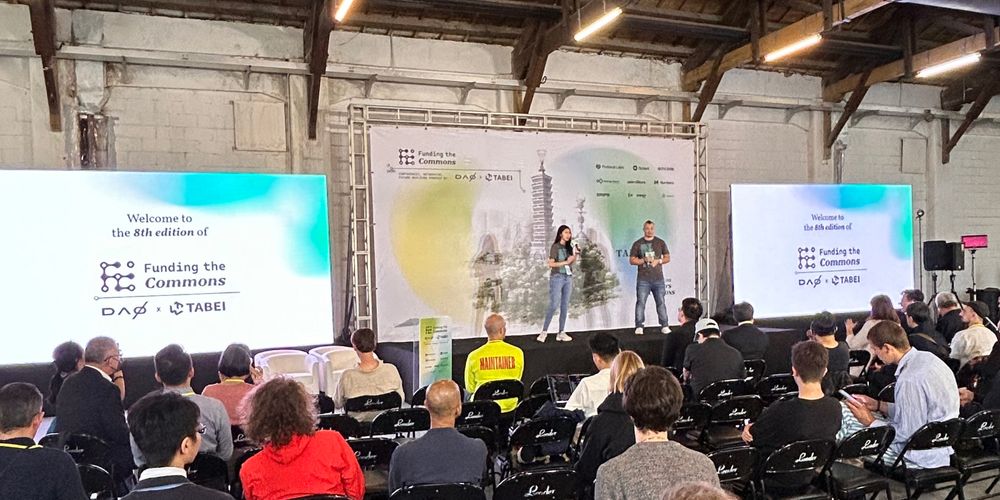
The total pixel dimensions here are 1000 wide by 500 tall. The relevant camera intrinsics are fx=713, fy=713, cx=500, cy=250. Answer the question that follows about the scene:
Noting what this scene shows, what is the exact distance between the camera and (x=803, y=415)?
11.6 ft

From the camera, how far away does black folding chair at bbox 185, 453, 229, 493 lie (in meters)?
3.47

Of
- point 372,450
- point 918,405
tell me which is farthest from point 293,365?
point 918,405

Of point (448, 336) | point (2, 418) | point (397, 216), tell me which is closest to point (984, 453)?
point (448, 336)

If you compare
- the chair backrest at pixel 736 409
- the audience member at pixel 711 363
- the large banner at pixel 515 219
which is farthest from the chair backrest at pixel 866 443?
the large banner at pixel 515 219

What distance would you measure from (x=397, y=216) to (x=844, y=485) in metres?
5.66

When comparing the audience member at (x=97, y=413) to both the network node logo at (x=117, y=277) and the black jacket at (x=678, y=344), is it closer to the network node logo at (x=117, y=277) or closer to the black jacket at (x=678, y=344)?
the network node logo at (x=117, y=277)

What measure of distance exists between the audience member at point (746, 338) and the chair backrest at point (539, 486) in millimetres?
3807

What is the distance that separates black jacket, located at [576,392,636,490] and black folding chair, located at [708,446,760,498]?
0.44 metres

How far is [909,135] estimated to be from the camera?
12.2 meters

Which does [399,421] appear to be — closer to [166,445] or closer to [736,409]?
[736,409]

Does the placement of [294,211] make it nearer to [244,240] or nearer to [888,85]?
[244,240]

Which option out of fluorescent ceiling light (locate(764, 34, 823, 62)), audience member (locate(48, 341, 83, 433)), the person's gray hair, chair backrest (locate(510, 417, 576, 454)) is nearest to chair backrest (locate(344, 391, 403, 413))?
chair backrest (locate(510, 417, 576, 454))

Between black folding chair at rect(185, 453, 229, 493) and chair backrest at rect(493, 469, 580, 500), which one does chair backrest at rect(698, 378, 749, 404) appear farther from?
black folding chair at rect(185, 453, 229, 493)

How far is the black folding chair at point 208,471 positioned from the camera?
11.4ft
